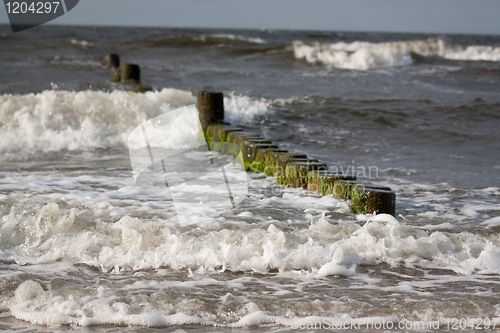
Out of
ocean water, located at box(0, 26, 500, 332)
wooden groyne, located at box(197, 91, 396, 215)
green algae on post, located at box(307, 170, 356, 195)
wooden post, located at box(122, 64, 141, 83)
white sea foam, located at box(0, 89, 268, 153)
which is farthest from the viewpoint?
wooden post, located at box(122, 64, 141, 83)

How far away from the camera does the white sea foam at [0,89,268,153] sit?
24.4 ft

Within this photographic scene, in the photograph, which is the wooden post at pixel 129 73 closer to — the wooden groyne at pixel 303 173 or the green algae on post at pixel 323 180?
the wooden groyne at pixel 303 173

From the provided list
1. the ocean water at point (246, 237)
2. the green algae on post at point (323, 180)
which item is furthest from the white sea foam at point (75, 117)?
the green algae on post at point (323, 180)

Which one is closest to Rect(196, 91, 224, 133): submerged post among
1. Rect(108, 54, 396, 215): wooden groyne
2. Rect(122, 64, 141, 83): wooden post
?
Rect(108, 54, 396, 215): wooden groyne

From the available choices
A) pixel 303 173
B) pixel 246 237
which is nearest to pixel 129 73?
pixel 303 173

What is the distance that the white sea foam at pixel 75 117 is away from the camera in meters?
7.45

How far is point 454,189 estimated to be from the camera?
16.9ft

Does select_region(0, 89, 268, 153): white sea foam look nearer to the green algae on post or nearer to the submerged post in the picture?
the submerged post

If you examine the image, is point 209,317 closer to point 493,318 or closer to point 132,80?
point 493,318

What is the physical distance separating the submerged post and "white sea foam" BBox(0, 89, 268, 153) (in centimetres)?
137

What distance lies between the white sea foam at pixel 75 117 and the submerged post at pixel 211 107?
4.49 ft

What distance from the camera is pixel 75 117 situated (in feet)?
27.3

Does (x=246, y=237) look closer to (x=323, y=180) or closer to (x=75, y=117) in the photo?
(x=323, y=180)

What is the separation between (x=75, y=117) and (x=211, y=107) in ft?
8.38
